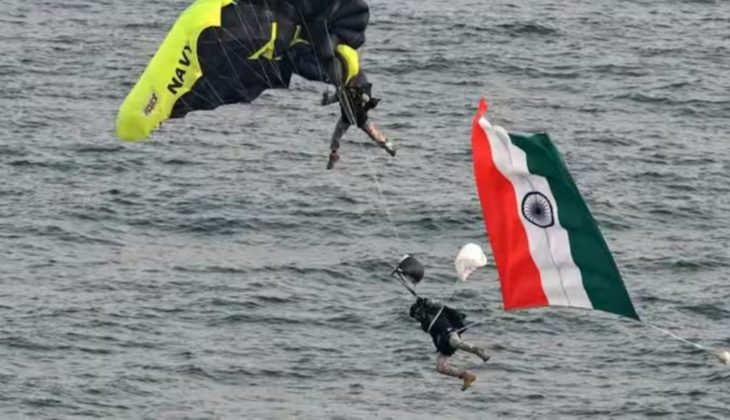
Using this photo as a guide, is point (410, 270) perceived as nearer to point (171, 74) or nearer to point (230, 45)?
point (230, 45)

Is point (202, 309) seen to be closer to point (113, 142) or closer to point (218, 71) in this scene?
point (113, 142)

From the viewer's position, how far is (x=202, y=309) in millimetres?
89312

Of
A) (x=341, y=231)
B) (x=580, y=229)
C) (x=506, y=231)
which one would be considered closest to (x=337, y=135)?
(x=506, y=231)

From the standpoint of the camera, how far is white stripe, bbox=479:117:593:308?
50.0m

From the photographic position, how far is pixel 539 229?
50.5 meters

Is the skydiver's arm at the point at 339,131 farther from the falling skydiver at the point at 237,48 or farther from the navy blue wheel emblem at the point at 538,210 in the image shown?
the navy blue wheel emblem at the point at 538,210

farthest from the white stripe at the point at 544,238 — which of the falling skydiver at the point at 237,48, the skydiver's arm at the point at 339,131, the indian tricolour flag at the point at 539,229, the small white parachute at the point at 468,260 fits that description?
the skydiver's arm at the point at 339,131

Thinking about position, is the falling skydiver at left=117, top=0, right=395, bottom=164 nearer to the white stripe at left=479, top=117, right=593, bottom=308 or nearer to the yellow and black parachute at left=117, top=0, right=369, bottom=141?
the yellow and black parachute at left=117, top=0, right=369, bottom=141

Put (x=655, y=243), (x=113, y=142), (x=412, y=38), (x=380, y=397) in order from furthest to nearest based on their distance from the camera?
(x=412, y=38), (x=113, y=142), (x=655, y=243), (x=380, y=397)

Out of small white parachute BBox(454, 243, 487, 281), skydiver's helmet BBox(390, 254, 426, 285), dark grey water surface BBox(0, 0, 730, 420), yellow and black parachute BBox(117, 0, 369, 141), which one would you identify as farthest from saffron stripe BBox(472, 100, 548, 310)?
dark grey water surface BBox(0, 0, 730, 420)

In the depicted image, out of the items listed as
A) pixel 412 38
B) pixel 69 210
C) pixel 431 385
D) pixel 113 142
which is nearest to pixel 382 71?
pixel 412 38

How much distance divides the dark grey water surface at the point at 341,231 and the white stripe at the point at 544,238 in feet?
100

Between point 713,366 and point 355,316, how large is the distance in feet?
50.8

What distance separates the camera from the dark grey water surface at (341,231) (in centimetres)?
8312
